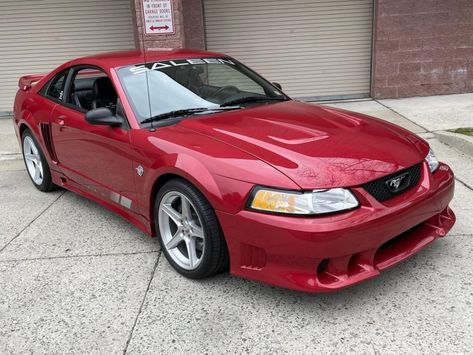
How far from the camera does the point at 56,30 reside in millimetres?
9203

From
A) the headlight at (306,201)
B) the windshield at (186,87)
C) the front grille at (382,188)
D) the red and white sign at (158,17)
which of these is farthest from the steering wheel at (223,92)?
the red and white sign at (158,17)

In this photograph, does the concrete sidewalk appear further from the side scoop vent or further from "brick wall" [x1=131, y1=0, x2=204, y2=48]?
"brick wall" [x1=131, y1=0, x2=204, y2=48]

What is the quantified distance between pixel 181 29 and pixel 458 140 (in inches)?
181

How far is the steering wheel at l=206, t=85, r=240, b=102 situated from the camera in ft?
12.8

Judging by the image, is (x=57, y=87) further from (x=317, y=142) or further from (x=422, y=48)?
(x=422, y=48)

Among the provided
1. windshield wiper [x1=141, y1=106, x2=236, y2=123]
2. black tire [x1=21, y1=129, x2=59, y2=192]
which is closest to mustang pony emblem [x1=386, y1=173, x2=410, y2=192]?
windshield wiper [x1=141, y1=106, x2=236, y2=123]

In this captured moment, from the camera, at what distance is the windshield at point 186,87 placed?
368 centimetres

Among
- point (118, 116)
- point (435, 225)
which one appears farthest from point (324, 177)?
point (118, 116)

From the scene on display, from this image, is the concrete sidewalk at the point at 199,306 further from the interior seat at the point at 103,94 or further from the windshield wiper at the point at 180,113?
the interior seat at the point at 103,94

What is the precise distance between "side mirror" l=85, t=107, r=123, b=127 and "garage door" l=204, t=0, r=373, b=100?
5955mm

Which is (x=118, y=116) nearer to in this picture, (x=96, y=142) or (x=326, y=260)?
(x=96, y=142)

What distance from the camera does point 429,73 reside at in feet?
30.1

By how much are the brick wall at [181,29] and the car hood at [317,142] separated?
454 cm

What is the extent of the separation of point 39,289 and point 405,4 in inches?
317
